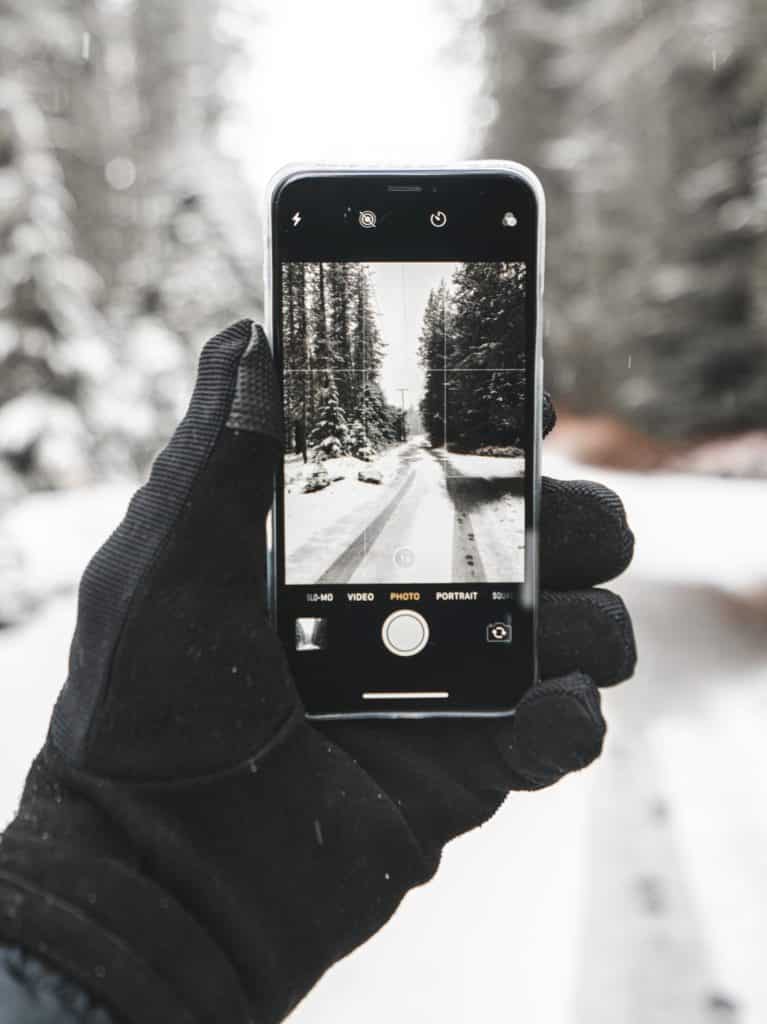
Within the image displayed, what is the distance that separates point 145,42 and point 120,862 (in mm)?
26753

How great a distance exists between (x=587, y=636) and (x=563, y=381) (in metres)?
21.0

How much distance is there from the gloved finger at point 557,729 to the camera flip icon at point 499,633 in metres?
Answer: 0.14

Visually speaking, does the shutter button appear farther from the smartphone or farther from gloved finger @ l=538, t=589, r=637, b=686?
gloved finger @ l=538, t=589, r=637, b=686

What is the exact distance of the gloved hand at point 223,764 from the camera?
1.32 m

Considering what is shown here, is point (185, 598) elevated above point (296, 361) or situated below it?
below

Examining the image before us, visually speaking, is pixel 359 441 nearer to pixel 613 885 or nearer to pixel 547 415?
pixel 547 415

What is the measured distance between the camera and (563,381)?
2198 centimetres

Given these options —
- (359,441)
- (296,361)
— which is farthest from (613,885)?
(296,361)

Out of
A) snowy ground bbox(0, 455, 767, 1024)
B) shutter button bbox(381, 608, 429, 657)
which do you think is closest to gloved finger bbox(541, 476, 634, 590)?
shutter button bbox(381, 608, 429, 657)

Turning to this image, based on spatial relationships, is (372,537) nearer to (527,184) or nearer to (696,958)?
(527,184)

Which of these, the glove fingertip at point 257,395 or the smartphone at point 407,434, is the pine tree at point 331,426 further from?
the glove fingertip at point 257,395

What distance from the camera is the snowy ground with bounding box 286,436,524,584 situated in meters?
1.61

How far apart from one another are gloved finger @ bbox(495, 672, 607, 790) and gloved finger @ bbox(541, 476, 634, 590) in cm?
20

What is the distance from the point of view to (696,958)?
304 centimetres
